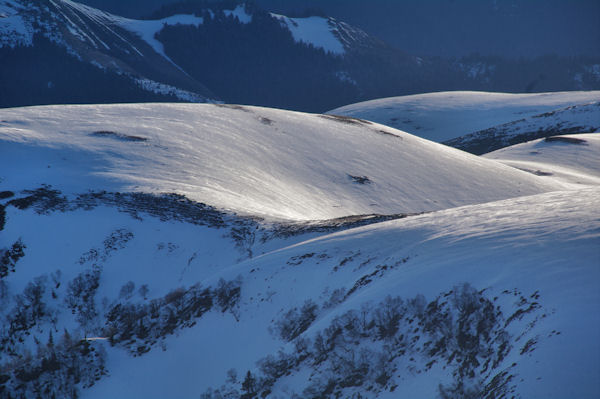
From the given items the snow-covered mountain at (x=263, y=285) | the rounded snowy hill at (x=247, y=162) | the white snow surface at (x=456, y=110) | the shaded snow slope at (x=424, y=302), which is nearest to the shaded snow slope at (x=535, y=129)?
the white snow surface at (x=456, y=110)

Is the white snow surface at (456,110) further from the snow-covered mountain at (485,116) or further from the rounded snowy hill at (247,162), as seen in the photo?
the rounded snowy hill at (247,162)

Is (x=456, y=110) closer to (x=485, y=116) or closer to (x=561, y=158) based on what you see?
(x=485, y=116)

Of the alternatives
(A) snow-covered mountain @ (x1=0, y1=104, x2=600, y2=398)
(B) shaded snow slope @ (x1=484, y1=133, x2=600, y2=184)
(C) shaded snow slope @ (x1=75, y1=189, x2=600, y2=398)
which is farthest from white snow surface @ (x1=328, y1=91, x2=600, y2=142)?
(C) shaded snow slope @ (x1=75, y1=189, x2=600, y2=398)

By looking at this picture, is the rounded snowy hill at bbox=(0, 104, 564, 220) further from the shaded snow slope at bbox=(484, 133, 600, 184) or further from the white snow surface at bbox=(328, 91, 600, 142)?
the white snow surface at bbox=(328, 91, 600, 142)

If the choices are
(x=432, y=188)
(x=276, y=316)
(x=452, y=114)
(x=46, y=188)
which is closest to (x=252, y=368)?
(x=276, y=316)

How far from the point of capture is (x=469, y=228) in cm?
1403

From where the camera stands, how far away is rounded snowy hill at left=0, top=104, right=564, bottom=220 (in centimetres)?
2758

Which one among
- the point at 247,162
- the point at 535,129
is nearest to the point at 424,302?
the point at 247,162

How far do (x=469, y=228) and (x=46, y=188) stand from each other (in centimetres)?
2036

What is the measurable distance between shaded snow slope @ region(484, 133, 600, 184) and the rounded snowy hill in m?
7.75

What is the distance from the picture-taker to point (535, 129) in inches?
3878

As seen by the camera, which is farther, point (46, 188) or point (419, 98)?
point (419, 98)

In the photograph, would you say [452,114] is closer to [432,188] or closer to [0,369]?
[432,188]

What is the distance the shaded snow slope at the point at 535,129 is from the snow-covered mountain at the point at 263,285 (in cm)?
7153
